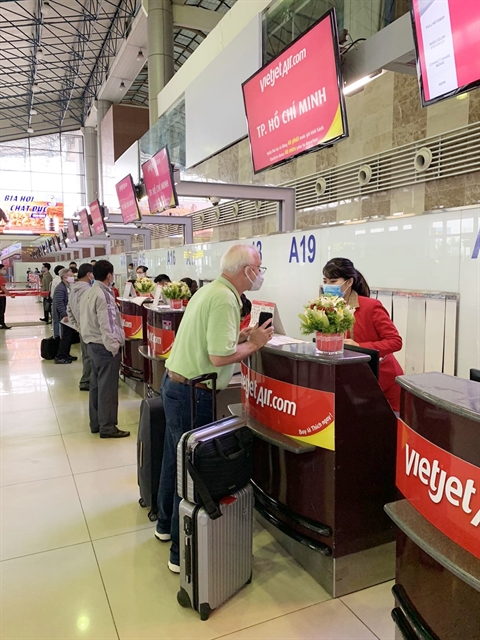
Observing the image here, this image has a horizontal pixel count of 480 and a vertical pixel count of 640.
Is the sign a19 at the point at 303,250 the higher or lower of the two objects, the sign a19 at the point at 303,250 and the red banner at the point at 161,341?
the higher

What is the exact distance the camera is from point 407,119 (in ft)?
17.3

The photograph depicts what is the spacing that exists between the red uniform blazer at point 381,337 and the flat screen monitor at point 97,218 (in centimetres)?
873

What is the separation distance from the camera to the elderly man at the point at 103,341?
4562 millimetres

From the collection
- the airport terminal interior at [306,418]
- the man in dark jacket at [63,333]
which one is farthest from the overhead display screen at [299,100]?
the man in dark jacket at [63,333]

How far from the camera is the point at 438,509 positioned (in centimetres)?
153

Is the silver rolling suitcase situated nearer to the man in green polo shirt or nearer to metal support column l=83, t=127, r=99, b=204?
the man in green polo shirt

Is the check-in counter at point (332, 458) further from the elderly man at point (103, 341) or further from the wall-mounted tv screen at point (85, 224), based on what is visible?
the wall-mounted tv screen at point (85, 224)

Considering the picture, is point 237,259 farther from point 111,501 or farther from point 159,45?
point 159,45

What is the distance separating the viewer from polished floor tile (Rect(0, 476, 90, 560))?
2.93m

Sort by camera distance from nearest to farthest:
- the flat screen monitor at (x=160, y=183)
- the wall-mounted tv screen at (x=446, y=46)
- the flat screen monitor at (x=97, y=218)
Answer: the wall-mounted tv screen at (x=446, y=46), the flat screen monitor at (x=160, y=183), the flat screen monitor at (x=97, y=218)

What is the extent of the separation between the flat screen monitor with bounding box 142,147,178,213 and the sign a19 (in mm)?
2106

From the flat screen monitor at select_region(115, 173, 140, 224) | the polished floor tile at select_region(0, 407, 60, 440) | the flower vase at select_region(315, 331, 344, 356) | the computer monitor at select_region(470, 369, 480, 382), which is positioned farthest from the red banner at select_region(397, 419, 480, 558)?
the flat screen monitor at select_region(115, 173, 140, 224)

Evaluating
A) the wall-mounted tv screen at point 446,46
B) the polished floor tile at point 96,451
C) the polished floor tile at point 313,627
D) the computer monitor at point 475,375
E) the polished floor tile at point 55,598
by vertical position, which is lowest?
the polished floor tile at point 96,451

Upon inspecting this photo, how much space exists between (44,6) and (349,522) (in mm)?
16713
